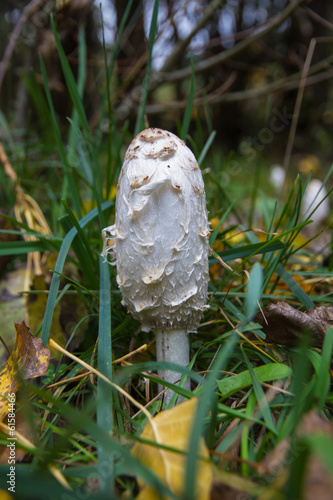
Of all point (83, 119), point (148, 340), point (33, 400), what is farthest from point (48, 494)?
point (83, 119)

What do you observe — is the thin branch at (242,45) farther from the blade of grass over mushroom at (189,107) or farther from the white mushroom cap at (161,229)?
the white mushroom cap at (161,229)

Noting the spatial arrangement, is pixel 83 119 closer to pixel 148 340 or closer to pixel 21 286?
pixel 21 286

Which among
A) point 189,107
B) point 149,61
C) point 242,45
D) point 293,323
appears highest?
point 242,45

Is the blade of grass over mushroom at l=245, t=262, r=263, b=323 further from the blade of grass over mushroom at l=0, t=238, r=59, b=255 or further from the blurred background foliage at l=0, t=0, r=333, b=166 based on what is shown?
the blurred background foliage at l=0, t=0, r=333, b=166

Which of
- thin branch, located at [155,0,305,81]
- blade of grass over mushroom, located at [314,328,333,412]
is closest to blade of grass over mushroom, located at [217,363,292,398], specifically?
blade of grass over mushroom, located at [314,328,333,412]

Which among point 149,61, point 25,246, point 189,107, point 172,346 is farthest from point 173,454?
point 149,61

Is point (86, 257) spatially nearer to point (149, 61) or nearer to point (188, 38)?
point (149, 61)
